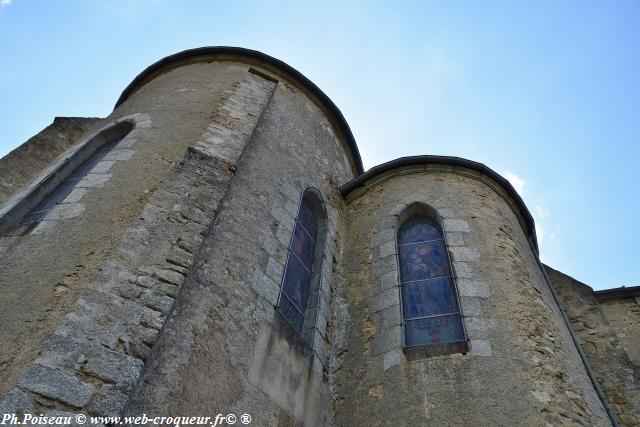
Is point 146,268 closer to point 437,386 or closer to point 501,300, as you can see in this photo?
point 437,386

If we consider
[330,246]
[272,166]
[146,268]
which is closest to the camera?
[146,268]

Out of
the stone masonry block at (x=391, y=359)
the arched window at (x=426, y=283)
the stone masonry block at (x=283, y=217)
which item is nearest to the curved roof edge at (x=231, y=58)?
the arched window at (x=426, y=283)

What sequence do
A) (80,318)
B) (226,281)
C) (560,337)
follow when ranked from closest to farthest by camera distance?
1. (80,318)
2. (226,281)
3. (560,337)

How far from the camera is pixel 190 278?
383cm

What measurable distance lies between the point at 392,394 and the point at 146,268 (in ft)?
8.12

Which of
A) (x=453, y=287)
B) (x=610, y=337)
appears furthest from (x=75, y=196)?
(x=610, y=337)

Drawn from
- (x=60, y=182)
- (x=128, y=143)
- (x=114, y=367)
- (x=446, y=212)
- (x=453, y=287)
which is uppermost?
(x=446, y=212)

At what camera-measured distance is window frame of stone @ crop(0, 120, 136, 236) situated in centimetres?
428

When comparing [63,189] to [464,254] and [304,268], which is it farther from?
[464,254]

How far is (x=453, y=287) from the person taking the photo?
5270 mm

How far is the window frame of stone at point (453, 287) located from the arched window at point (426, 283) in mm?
12

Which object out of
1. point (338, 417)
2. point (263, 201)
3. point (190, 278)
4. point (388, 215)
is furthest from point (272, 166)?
point (338, 417)

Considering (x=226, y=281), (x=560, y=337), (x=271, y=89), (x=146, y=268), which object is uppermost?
(x=271, y=89)

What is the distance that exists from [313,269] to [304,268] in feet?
0.71
